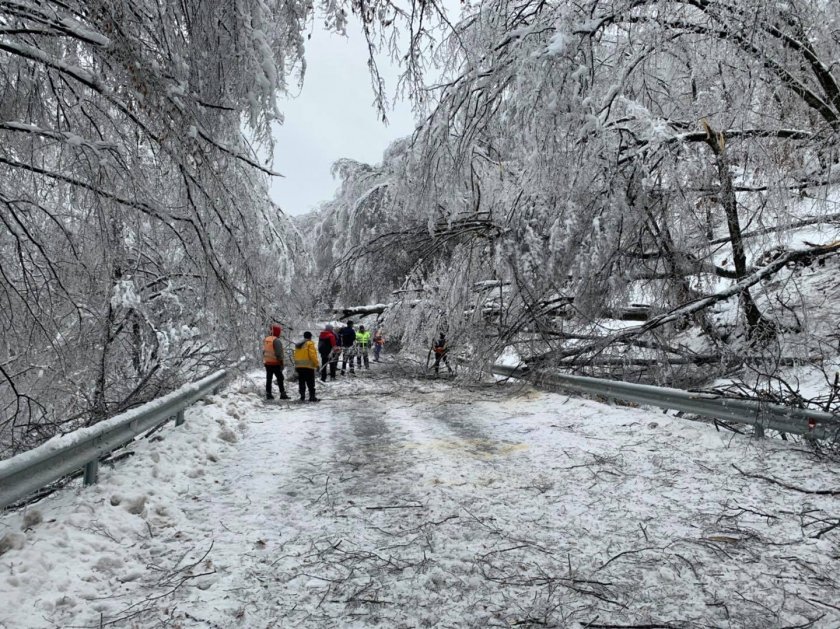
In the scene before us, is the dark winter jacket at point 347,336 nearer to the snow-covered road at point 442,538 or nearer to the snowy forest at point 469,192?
the snowy forest at point 469,192

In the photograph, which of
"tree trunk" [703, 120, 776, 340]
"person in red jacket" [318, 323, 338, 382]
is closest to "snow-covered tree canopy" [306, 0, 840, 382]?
"tree trunk" [703, 120, 776, 340]

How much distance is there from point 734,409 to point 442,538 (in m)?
3.57

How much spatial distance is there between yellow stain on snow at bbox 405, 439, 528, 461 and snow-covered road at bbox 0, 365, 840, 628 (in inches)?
2.0

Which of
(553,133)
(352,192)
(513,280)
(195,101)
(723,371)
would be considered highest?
(352,192)

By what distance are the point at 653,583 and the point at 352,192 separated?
742 inches

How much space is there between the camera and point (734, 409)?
204 inches

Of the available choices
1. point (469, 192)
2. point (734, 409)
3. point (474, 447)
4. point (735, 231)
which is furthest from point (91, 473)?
point (735, 231)

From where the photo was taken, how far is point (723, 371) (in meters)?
7.53

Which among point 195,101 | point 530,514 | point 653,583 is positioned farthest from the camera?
point 530,514

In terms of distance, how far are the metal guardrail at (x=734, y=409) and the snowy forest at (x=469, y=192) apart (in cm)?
16

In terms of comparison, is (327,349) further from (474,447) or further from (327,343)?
(474,447)

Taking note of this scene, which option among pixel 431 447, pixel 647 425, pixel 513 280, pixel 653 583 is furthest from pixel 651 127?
pixel 653 583

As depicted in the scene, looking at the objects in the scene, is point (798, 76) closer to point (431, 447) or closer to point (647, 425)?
point (647, 425)

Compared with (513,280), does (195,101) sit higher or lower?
higher
